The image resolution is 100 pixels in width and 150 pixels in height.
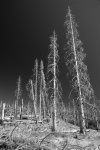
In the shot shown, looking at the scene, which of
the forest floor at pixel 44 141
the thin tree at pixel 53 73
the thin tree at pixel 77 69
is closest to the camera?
the forest floor at pixel 44 141

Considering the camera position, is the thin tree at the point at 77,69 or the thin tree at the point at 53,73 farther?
the thin tree at the point at 53,73

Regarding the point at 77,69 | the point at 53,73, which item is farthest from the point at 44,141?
the point at 53,73

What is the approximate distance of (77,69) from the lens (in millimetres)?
12867

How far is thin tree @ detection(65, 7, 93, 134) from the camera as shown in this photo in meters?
11.5

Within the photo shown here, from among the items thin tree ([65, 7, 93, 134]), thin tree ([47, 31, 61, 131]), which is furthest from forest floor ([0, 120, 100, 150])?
thin tree ([47, 31, 61, 131])

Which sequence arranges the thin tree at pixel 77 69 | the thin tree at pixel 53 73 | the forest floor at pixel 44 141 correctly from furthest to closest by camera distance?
the thin tree at pixel 53 73 < the thin tree at pixel 77 69 < the forest floor at pixel 44 141

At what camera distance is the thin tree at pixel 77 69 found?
1153 centimetres

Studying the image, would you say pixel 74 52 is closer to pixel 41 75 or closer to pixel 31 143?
pixel 31 143

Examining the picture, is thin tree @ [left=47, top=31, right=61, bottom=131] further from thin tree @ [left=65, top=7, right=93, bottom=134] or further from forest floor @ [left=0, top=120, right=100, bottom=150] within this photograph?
forest floor @ [left=0, top=120, right=100, bottom=150]

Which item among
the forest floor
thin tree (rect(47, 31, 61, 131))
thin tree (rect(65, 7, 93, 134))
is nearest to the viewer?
the forest floor

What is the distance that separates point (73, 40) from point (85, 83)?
18.6 ft

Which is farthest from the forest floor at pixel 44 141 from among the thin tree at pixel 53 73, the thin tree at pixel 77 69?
the thin tree at pixel 53 73

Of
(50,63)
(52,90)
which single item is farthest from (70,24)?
(52,90)

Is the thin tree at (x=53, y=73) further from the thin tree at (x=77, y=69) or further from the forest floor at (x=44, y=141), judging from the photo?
the forest floor at (x=44, y=141)
